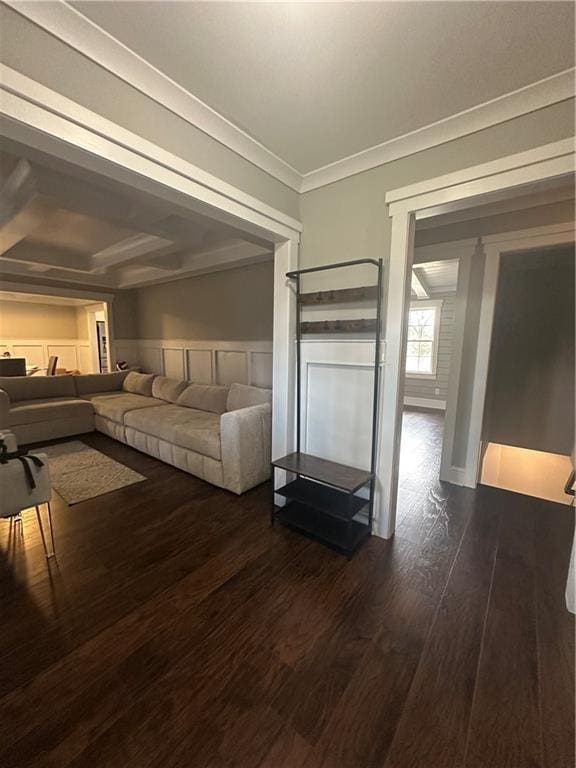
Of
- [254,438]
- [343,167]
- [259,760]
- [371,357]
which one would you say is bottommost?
[259,760]

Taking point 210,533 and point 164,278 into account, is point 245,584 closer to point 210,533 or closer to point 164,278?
point 210,533

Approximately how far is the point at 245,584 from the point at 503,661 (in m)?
1.26

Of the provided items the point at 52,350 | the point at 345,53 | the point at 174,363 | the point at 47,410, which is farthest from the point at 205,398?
the point at 52,350

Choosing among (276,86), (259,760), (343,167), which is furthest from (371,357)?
(259,760)

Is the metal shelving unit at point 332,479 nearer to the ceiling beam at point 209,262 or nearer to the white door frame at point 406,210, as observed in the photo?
the white door frame at point 406,210

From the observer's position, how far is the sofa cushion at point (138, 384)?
16.5 ft

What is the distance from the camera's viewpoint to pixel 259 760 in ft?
3.35

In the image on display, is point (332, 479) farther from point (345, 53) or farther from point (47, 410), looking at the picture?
point (47, 410)

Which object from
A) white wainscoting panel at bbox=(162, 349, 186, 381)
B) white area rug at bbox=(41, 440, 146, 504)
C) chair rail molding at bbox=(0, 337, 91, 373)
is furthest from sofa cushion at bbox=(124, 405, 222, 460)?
chair rail molding at bbox=(0, 337, 91, 373)

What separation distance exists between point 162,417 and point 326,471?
7.38ft

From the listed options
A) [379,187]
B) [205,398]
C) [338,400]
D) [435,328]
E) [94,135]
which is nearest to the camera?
[94,135]

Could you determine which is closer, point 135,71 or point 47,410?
Answer: point 135,71

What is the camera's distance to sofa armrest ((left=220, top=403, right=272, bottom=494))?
2.71m

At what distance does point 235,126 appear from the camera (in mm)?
1738
